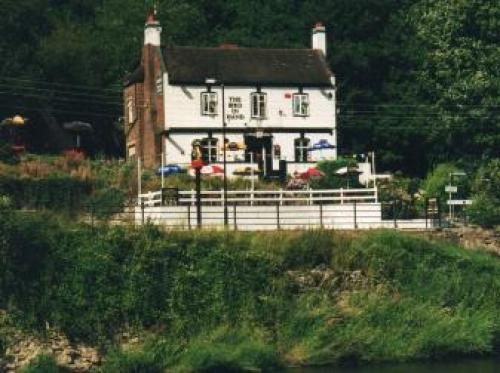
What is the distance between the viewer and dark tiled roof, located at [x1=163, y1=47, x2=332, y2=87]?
66.0 meters

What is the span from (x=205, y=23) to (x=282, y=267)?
51.4m

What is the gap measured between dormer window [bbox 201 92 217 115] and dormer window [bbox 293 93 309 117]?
4391 mm

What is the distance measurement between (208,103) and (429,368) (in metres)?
32.4

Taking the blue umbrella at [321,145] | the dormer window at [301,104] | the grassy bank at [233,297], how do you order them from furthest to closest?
the dormer window at [301,104] → the blue umbrella at [321,145] → the grassy bank at [233,297]

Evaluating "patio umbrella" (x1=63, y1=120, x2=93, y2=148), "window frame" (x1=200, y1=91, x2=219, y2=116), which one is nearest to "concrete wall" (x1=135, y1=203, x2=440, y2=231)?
"window frame" (x1=200, y1=91, x2=219, y2=116)

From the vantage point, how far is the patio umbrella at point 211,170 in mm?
55625

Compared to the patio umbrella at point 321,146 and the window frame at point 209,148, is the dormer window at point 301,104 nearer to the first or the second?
the patio umbrella at point 321,146

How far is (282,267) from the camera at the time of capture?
126 feet

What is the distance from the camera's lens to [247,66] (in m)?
67.5

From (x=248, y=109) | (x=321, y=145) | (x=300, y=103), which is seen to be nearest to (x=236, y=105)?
(x=248, y=109)

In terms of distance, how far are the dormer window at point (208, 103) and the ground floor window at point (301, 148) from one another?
4760 mm

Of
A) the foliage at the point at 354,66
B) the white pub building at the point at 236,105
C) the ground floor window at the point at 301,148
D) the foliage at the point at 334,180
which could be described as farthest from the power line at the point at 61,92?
the foliage at the point at 334,180

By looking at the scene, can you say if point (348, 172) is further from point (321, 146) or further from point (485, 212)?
point (321, 146)

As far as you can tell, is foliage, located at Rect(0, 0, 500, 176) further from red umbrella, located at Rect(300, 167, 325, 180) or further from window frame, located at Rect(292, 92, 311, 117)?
red umbrella, located at Rect(300, 167, 325, 180)
